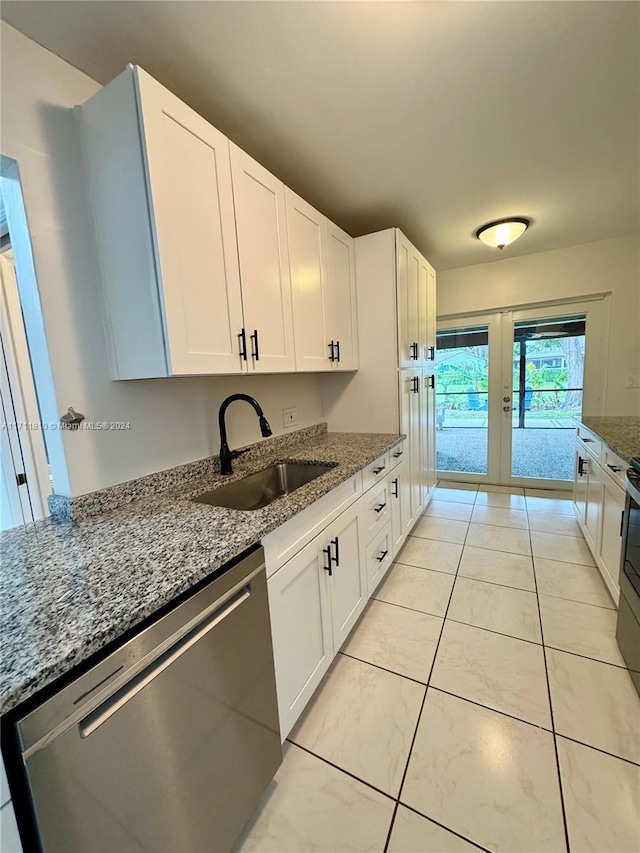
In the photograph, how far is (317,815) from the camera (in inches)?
42.4

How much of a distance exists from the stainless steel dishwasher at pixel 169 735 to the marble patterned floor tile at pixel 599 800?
93 cm

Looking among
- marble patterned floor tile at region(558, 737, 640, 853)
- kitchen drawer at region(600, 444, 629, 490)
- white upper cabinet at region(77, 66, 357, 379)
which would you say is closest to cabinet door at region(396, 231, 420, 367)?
white upper cabinet at region(77, 66, 357, 379)

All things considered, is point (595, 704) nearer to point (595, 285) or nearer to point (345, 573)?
point (345, 573)

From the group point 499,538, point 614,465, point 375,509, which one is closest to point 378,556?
point 375,509

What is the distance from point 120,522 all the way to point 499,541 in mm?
2578

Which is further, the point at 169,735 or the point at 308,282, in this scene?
the point at 308,282

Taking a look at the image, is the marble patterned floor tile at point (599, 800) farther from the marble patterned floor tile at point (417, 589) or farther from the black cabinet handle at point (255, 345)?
the black cabinet handle at point (255, 345)

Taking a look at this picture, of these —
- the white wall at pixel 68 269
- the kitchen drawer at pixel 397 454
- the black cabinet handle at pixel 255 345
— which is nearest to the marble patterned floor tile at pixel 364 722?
the kitchen drawer at pixel 397 454

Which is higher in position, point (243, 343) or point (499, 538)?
point (243, 343)

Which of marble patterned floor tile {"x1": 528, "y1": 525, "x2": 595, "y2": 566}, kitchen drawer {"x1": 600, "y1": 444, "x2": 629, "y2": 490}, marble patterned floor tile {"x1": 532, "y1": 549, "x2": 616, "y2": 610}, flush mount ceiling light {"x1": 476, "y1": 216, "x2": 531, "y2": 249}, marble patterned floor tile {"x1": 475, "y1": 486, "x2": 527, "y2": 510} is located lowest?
marble patterned floor tile {"x1": 532, "y1": 549, "x2": 616, "y2": 610}

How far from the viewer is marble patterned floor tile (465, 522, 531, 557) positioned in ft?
8.25

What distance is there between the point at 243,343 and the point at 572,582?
93.6 inches

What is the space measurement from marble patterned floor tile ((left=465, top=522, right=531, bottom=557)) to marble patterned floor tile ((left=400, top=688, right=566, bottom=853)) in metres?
1.36

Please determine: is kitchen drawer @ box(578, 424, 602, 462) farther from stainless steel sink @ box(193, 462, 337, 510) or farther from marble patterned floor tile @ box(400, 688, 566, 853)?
stainless steel sink @ box(193, 462, 337, 510)
